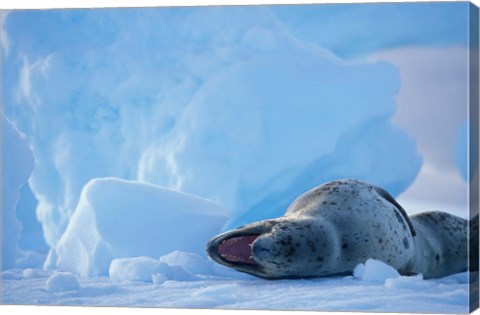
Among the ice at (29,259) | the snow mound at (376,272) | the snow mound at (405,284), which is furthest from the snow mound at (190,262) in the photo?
the snow mound at (405,284)

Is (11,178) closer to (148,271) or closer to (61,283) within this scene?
(61,283)

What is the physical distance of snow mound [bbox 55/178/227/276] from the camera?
10125 mm

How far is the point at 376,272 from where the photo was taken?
31.5ft

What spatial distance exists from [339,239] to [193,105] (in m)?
1.88

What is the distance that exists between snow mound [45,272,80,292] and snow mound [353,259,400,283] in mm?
2532

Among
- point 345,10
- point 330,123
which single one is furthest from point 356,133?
point 345,10

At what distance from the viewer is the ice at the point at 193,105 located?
10031mm

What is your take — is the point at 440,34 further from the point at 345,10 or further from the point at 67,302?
the point at 67,302

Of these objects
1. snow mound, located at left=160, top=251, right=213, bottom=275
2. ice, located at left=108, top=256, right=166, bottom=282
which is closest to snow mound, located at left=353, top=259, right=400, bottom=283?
snow mound, located at left=160, top=251, right=213, bottom=275

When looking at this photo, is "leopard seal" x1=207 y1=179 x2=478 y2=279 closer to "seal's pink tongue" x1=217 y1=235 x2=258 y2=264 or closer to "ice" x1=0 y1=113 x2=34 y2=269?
"seal's pink tongue" x1=217 y1=235 x2=258 y2=264

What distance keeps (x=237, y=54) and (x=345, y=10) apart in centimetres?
106

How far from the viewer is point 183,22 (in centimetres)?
1025

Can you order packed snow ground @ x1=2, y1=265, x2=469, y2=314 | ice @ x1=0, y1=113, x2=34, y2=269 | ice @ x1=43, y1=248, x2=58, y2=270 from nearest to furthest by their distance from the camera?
packed snow ground @ x1=2, y1=265, x2=469, y2=314 → ice @ x1=43, y1=248, x2=58, y2=270 → ice @ x1=0, y1=113, x2=34, y2=269

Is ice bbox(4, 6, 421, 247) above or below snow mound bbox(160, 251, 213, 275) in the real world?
above
